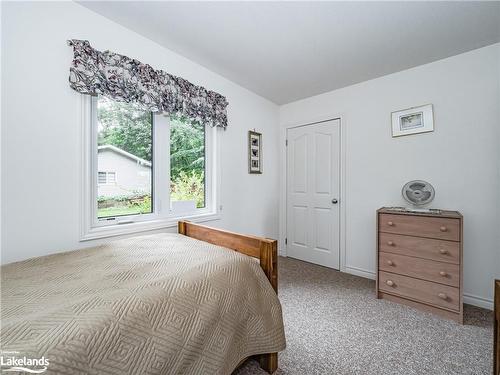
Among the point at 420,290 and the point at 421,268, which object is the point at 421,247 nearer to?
the point at 421,268

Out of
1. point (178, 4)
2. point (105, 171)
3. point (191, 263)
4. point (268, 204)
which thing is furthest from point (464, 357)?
point (178, 4)

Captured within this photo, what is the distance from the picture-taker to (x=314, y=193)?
10.2 ft

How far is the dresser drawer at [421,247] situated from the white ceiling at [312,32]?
1704mm

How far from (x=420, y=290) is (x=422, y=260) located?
0.26 meters

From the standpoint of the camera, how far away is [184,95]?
211cm

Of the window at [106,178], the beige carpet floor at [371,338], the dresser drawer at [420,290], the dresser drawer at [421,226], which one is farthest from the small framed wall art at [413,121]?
the window at [106,178]

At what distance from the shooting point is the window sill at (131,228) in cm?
163

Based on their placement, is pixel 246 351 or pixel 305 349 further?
pixel 305 349

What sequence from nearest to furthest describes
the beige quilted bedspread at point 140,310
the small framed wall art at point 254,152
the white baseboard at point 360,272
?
1. the beige quilted bedspread at point 140,310
2. the white baseboard at point 360,272
3. the small framed wall art at point 254,152

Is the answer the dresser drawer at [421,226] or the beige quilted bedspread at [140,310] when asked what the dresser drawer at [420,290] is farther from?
the beige quilted bedspread at [140,310]

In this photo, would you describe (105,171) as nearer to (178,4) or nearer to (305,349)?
(178,4)

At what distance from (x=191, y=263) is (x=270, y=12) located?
1771 millimetres

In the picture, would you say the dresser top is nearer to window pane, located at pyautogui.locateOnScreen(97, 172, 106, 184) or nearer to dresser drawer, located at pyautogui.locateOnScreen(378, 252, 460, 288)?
dresser drawer, located at pyautogui.locateOnScreen(378, 252, 460, 288)

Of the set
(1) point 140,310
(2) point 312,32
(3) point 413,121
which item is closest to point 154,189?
(1) point 140,310
